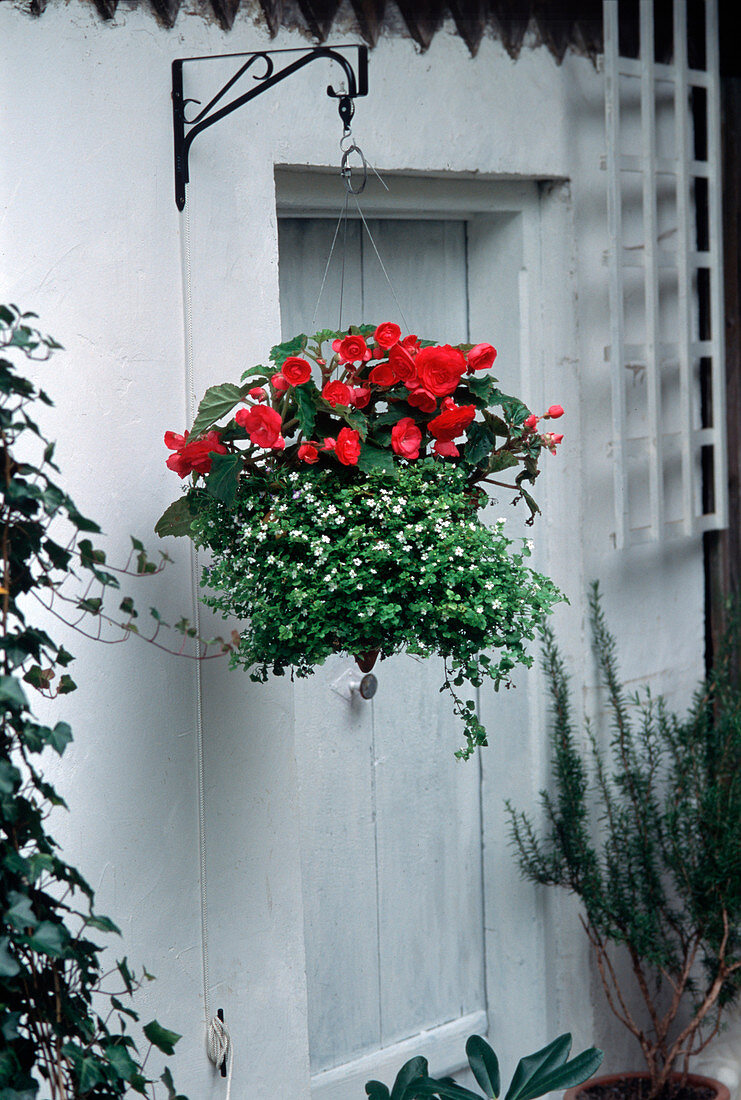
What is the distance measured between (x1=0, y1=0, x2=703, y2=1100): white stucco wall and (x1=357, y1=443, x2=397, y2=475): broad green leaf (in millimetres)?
505

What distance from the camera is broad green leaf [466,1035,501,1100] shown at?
2.29m

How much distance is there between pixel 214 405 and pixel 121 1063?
38.2 inches

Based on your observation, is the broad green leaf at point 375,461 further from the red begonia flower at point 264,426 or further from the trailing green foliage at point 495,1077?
the trailing green foliage at point 495,1077

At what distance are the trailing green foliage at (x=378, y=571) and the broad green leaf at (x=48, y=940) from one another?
1.78 ft

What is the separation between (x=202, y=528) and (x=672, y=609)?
71.4 inches

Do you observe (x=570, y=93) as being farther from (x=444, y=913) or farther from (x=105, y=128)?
(x=444, y=913)

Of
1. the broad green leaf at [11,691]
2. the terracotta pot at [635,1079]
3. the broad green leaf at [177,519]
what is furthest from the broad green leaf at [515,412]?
the terracotta pot at [635,1079]

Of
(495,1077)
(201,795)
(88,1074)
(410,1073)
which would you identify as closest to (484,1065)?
(495,1077)

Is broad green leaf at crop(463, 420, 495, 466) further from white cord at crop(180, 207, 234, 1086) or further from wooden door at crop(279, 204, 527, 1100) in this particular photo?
wooden door at crop(279, 204, 527, 1100)

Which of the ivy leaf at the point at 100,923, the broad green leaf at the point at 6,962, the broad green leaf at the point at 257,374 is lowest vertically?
the ivy leaf at the point at 100,923

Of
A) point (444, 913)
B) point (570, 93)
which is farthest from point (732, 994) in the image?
point (570, 93)

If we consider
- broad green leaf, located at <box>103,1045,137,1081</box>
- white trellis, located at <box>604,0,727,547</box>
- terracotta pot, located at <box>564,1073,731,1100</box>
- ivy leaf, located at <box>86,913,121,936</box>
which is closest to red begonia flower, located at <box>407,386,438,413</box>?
ivy leaf, located at <box>86,913,121,936</box>

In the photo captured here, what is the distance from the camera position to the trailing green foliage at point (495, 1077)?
223 cm

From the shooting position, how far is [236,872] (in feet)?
8.06
